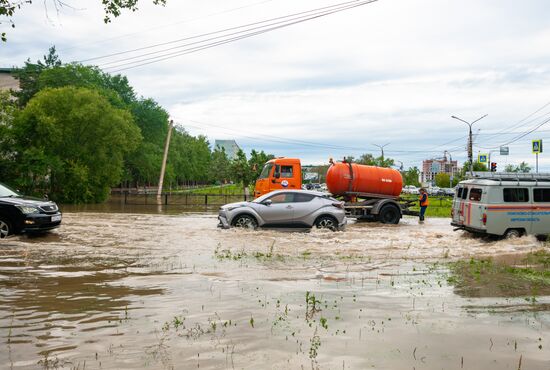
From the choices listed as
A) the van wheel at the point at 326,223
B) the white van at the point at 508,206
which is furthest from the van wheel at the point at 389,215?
the white van at the point at 508,206

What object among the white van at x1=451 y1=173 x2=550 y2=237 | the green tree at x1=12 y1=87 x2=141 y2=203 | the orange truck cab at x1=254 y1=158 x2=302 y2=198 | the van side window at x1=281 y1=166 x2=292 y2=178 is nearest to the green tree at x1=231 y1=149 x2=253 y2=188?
the green tree at x1=12 y1=87 x2=141 y2=203

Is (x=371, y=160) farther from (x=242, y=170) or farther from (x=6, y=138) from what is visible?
(x=6, y=138)

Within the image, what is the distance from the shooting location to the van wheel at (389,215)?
75.1ft

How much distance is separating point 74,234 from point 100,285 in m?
8.42

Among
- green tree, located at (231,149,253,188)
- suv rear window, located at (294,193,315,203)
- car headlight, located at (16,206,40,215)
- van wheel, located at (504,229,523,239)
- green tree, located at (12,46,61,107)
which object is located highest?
green tree, located at (12,46,61,107)

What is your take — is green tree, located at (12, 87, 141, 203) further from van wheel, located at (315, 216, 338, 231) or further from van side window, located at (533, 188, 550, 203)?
van side window, located at (533, 188, 550, 203)

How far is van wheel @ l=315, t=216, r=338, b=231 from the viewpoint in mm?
17181

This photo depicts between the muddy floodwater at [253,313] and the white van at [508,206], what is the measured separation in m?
2.41

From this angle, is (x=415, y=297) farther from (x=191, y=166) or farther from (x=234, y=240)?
(x=191, y=166)

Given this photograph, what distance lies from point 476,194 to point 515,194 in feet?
3.66

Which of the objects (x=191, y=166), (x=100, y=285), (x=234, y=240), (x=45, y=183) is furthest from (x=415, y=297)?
(x=191, y=166)

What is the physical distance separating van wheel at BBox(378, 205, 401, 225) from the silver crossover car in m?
5.81

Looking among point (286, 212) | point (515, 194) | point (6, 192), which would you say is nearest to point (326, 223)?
point (286, 212)

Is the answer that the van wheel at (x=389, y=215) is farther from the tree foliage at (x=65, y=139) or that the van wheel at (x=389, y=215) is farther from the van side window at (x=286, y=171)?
the tree foliage at (x=65, y=139)
